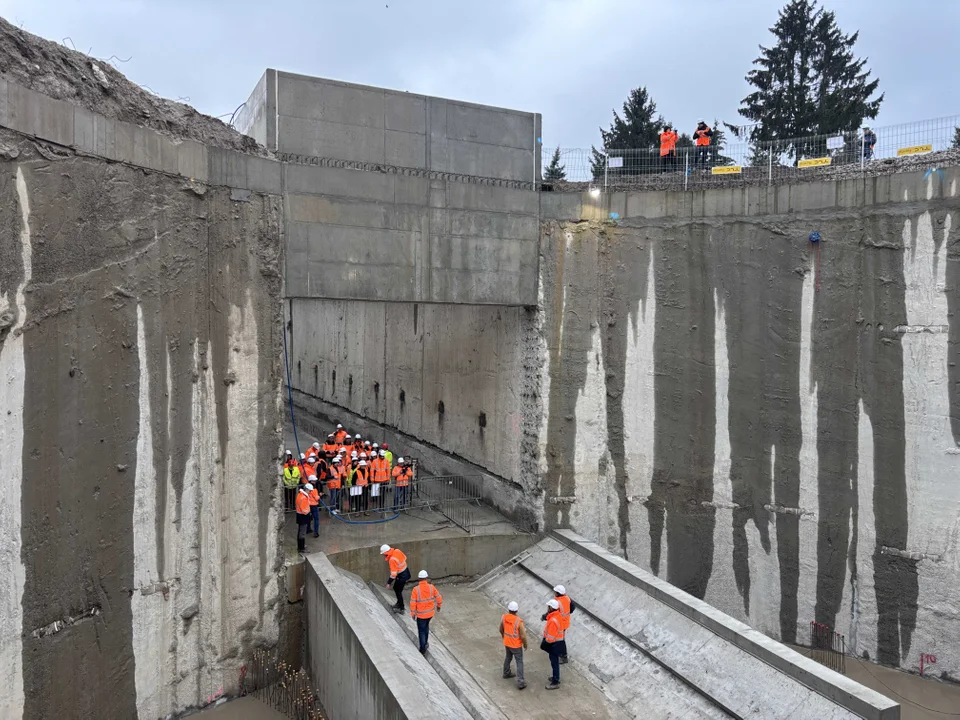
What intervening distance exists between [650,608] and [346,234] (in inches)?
297

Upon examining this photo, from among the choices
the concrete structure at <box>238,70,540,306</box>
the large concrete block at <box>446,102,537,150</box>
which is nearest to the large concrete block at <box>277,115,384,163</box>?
the concrete structure at <box>238,70,540,306</box>

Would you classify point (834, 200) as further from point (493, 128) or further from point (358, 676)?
point (358, 676)

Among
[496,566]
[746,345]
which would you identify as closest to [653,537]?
[496,566]

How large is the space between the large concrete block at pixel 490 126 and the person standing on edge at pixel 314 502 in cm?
670

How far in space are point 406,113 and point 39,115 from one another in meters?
6.29

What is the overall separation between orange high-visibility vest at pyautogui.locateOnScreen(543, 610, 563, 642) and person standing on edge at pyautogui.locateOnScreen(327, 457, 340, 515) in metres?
5.95

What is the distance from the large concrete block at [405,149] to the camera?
12.5 meters

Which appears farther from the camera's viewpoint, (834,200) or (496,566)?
(496,566)

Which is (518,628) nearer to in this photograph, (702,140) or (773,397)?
(773,397)

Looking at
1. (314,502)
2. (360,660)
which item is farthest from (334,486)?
(360,660)

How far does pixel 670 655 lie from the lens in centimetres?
959

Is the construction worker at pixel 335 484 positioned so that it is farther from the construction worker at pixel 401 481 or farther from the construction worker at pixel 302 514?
the construction worker at pixel 302 514

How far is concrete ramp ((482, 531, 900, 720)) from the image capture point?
8.05 meters

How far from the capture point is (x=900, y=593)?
11.3m
